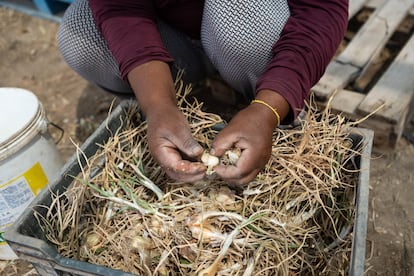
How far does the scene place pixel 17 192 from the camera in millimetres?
1279

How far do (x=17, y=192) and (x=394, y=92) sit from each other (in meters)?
1.16

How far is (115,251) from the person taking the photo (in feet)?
3.28

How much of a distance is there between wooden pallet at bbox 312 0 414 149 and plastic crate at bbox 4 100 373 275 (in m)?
0.41

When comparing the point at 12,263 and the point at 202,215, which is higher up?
the point at 202,215

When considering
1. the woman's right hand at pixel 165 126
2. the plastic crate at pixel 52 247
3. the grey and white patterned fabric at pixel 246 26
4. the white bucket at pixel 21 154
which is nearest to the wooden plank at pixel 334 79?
the grey and white patterned fabric at pixel 246 26

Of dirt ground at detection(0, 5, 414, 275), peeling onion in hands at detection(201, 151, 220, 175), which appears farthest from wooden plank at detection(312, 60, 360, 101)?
peeling onion in hands at detection(201, 151, 220, 175)

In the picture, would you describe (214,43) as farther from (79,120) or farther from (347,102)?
(79,120)

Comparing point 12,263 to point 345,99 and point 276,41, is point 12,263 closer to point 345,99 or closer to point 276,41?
point 276,41

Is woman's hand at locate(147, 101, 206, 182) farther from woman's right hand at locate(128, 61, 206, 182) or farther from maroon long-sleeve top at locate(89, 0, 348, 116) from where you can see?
maroon long-sleeve top at locate(89, 0, 348, 116)

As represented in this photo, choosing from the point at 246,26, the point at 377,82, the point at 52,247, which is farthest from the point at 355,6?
the point at 52,247

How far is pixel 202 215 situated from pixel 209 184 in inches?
3.4

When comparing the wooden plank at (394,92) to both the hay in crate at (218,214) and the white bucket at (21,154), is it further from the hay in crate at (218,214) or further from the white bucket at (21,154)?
the white bucket at (21,154)

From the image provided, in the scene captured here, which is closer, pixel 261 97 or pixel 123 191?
pixel 261 97

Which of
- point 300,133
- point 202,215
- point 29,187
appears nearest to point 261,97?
point 300,133
